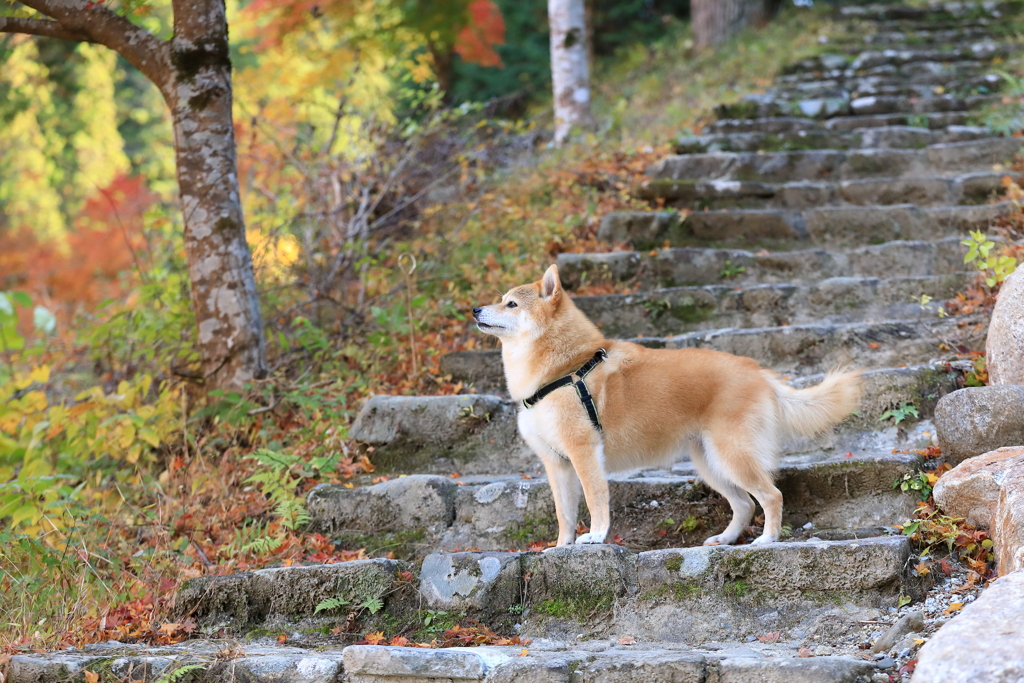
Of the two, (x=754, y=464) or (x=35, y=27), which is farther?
(x=35, y=27)

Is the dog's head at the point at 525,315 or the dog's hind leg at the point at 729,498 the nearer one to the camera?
the dog's hind leg at the point at 729,498

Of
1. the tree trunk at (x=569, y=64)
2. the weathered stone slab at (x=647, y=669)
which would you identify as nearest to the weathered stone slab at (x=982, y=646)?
the weathered stone slab at (x=647, y=669)

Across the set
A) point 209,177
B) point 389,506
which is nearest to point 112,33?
point 209,177

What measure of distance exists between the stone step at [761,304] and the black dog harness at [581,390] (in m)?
1.90

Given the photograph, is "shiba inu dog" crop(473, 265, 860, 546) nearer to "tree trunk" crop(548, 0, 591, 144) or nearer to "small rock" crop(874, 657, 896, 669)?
"small rock" crop(874, 657, 896, 669)

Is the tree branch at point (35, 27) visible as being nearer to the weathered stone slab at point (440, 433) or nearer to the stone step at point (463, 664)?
the weathered stone slab at point (440, 433)

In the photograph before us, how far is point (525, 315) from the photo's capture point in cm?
436

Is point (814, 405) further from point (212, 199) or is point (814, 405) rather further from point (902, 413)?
point (212, 199)

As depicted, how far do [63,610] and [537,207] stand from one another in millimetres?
5694

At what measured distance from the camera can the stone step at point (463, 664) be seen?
2807 millimetres

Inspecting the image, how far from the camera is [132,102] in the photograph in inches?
952

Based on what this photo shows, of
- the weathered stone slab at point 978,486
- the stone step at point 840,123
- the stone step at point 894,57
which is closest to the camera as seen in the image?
the weathered stone slab at point 978,486

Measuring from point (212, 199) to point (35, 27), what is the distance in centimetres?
149

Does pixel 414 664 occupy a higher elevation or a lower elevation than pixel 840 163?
lower
